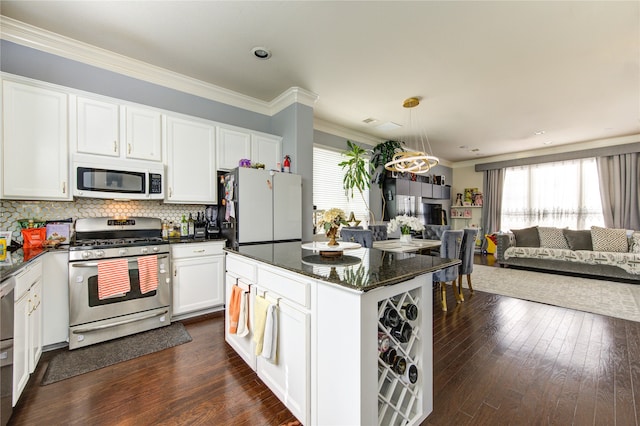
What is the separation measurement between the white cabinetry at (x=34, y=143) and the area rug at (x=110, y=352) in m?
1.41

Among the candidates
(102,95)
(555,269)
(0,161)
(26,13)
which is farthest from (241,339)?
(555,269)

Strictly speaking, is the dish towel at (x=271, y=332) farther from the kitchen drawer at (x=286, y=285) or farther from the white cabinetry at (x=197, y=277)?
the white cabinetry at (x=197, y=277)

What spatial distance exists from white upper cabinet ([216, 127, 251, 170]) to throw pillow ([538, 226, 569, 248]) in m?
6.23

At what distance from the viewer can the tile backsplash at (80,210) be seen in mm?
2369

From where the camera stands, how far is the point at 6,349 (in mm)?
1382

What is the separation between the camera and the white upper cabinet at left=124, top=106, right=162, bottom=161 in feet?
8.96

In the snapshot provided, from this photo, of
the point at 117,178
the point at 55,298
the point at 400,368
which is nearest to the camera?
the point at 400,368

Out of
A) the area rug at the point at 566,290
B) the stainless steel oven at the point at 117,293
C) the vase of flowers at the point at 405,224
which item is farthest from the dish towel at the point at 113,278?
the area rug at the point at 566,290

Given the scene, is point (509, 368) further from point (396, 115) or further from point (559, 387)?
point (396, 115)

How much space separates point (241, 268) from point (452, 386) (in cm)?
175

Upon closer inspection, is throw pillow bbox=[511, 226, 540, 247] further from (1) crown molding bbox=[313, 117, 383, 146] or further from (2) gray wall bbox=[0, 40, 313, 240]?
(2) gray wall bbox=[0, 40, 313, 240]

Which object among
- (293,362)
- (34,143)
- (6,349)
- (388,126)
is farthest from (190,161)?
(388,126)

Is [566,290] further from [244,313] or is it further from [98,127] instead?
[98,127]

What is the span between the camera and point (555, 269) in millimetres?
5070
